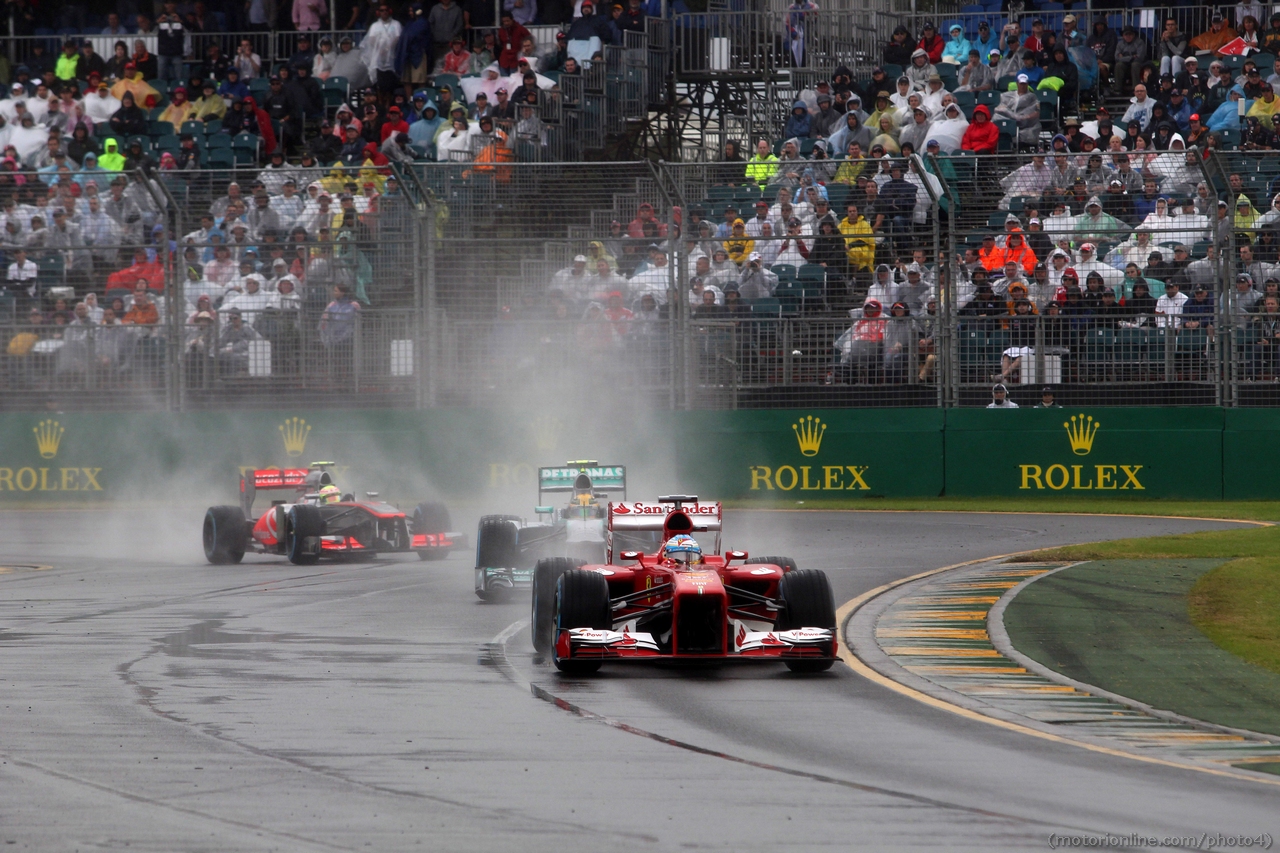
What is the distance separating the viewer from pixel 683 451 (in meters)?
23.1

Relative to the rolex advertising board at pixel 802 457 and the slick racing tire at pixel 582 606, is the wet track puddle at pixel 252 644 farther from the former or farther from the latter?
the rolex advertising board at pixel 802 457

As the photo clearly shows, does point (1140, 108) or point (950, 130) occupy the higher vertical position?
point (1140, 108)

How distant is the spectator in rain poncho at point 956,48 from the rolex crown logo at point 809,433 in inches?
288

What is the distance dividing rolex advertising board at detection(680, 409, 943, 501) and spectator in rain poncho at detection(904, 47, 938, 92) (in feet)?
20.4

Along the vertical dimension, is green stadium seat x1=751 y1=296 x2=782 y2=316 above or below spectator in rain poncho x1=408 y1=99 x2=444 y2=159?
below

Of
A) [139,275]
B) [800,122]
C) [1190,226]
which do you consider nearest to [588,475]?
[1190,226]

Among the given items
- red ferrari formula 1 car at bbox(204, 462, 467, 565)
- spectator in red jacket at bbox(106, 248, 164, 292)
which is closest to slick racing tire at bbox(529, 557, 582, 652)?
red ferrari formula 1 car at bbox(204, 462, 467, 565)

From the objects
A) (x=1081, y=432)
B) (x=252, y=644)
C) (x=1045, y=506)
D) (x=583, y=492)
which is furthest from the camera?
(x=1081, y=432)

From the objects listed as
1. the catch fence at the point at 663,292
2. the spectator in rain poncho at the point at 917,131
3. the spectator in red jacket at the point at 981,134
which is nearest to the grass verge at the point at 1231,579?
the catch fence at the point at 663,292

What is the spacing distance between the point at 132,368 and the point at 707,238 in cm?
836

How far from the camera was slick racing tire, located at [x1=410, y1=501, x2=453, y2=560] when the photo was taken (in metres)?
17.7

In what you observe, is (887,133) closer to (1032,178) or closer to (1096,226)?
(1032,178)

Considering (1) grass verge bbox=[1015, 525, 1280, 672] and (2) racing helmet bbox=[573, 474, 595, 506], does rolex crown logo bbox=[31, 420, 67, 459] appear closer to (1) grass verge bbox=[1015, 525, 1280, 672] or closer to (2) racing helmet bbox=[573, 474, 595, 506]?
(2) racing helmet bbox=[573, 474, 595, 506]

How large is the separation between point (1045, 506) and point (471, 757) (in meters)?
15.7
